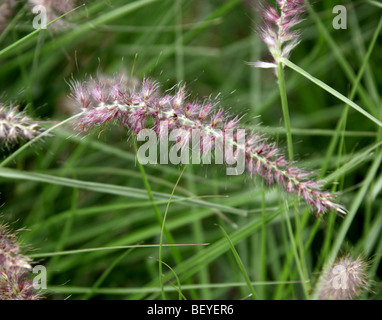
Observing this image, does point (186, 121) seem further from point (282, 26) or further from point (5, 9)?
point (5, 9)

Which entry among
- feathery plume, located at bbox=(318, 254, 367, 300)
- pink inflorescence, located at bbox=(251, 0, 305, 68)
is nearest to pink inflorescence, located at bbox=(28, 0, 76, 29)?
pink inflorescence, located at bbox=(251, 0, 305, 68)

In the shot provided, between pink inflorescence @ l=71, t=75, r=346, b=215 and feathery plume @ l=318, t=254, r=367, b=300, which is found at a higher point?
pink inflorescence @ l=71, t=75, r=346, b=215

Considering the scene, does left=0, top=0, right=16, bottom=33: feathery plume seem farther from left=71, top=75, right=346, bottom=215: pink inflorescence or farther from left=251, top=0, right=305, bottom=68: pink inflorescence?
left=251, top=0, right=305, bottom=68: pink inflorescence

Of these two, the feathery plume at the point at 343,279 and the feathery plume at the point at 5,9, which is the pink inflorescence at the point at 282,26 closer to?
the feathery plume at the point at 343,279

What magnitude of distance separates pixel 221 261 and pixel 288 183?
2.38 ft

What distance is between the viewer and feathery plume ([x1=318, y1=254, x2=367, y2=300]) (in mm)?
733

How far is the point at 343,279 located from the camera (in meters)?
0.74

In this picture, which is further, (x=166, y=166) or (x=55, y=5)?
(x=166, y=166)

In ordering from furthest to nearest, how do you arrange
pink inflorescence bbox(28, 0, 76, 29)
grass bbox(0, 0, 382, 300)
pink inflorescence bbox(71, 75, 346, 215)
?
grass bbox(0, 0, 382, 300) < pink inflorescence bbox(28, 0, 76, 29) < pink inflorescence bbox(71, 75, 346, 215)

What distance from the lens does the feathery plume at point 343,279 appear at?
0.73m

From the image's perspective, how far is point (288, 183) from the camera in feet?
2.16

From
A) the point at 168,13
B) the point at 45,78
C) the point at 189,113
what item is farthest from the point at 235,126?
the point at 45,78

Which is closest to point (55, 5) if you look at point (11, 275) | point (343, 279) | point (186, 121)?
point (186, 121)
